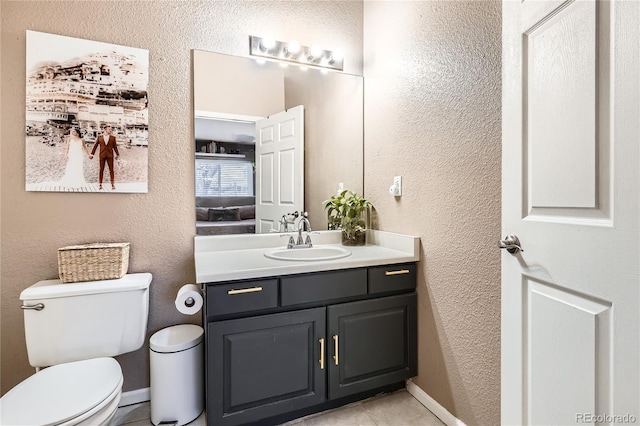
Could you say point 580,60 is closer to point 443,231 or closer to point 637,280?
point 637,280

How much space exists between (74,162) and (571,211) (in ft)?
7.01

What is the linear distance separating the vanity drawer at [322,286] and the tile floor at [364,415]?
64 centimetres

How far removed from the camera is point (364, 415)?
1674 millimetres

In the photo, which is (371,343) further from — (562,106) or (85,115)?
(85,115)

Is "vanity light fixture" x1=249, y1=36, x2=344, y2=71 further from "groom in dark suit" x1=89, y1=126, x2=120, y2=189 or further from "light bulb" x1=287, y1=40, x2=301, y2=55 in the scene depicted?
"groom in dark suit" x1=89, y1=126, x2=120, y2=189

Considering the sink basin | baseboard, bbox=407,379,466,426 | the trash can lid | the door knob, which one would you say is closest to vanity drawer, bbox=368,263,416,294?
the sink basin

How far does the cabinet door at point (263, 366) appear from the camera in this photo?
1396 mm

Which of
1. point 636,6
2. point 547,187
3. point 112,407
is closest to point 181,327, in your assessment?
point 112,407

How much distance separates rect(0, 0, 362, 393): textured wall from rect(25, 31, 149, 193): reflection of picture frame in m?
0.05

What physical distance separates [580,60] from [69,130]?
84.3 inches

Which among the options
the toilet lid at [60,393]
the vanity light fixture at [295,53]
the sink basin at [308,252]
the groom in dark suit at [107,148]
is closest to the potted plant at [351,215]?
the sink basin at [308,252]

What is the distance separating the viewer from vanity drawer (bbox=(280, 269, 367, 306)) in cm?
150

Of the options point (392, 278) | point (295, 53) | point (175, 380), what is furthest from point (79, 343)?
point (295, 53)

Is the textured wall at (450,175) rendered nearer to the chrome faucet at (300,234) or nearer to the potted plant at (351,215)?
the potted plant at (351,215)
